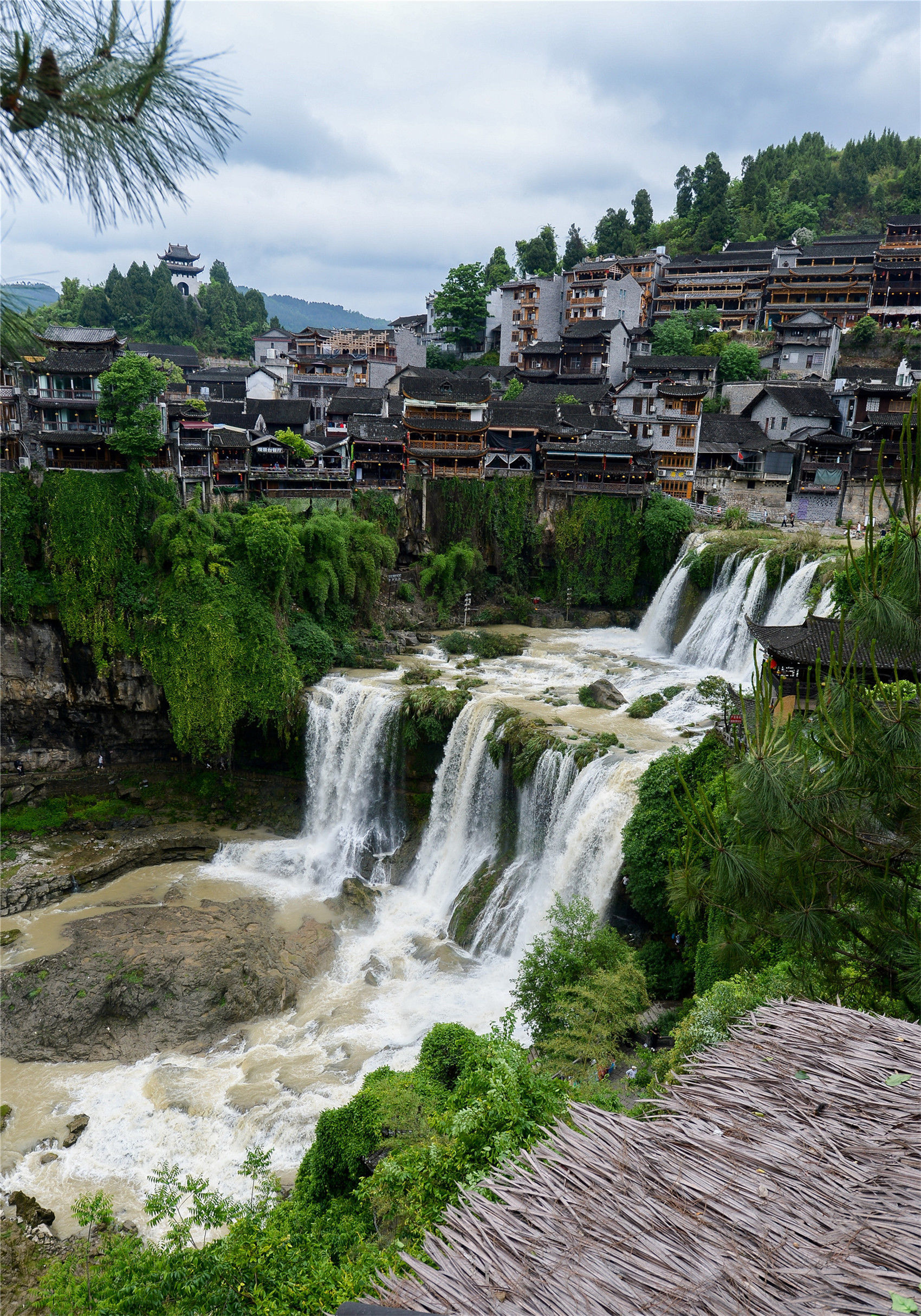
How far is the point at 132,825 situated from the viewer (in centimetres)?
2756

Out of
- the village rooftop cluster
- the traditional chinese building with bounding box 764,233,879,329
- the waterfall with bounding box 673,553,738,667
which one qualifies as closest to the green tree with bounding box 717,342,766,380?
the village rooftop cluster

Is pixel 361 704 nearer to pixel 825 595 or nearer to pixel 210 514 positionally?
pixel 210 514

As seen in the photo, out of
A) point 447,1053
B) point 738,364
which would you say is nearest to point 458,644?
point 447,1053

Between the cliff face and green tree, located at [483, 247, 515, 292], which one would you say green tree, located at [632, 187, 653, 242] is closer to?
green tree, located at [483, 247, 515, 292]

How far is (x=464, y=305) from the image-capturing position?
65312 mm

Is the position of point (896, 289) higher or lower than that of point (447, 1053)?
higher

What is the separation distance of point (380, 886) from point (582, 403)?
32249 millimetres

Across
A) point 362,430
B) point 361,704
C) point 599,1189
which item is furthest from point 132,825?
point 599,1189

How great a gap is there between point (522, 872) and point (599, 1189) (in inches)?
698

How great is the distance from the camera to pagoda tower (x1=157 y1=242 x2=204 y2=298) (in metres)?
87.4

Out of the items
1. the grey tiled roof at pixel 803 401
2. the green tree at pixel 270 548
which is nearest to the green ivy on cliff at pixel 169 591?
the green tree at pixel 270 548

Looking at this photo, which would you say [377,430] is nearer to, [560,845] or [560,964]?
[560,845]

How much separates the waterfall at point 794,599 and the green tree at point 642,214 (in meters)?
60.6

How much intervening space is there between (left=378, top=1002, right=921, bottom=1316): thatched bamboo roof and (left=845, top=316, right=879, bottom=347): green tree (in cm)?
5484
